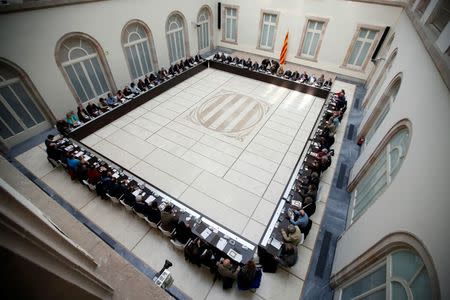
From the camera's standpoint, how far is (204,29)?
1672 centimetres

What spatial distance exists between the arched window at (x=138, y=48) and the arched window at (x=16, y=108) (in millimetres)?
4848

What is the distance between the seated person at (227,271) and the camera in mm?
5047

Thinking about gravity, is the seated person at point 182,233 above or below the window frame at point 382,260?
below

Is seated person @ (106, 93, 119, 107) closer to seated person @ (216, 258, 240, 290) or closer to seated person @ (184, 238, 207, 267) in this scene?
seated person @ (184, 238, 207, 267)

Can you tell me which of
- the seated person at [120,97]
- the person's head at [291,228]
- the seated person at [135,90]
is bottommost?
the seated person at [135,90]

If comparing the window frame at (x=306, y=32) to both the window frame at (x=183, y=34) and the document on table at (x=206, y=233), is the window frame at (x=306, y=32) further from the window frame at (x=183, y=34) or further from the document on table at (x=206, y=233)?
the document on table at (x=206, y=233)

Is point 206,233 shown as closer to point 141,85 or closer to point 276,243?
point 276,243

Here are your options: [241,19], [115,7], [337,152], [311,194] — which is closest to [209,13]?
[241,19]

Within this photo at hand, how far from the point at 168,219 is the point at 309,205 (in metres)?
3.94

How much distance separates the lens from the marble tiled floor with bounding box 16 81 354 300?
5457mm

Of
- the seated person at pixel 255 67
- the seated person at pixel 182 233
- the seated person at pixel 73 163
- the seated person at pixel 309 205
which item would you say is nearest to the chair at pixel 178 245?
the seated person at pixel 182 233

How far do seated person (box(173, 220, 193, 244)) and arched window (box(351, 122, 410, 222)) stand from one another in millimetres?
4518

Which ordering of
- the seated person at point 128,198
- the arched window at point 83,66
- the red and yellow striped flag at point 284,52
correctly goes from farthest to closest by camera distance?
the red and yellow striped flag at point 284,52
the arched window at point 83,66
the seated person at point 128,198

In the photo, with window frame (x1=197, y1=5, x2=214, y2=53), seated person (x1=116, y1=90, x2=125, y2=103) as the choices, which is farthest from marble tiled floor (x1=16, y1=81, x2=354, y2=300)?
window frame (x1=197, y1=5, x2=214, y2=53)
